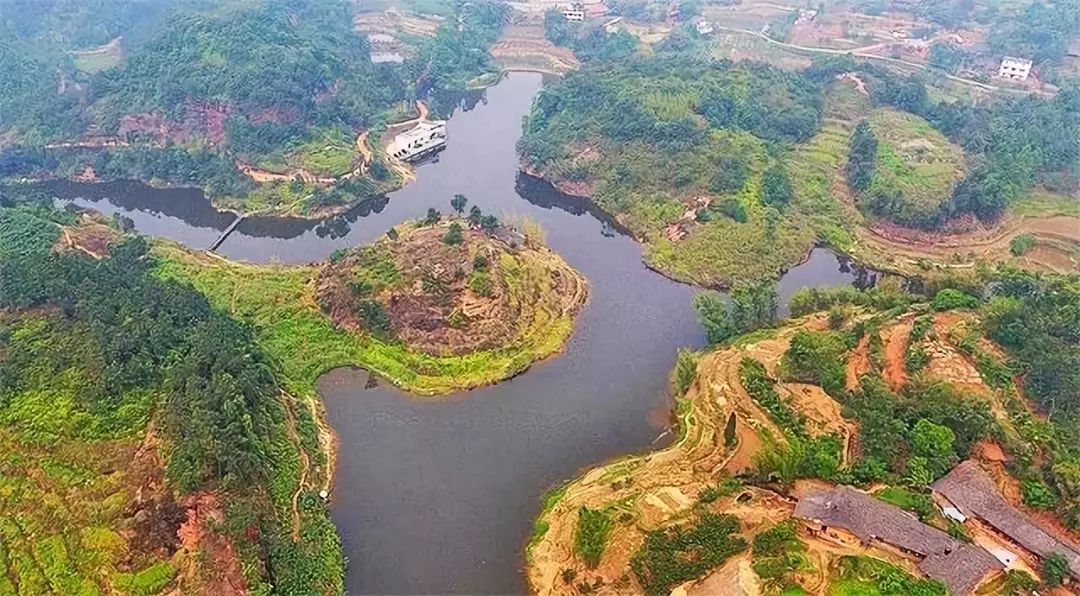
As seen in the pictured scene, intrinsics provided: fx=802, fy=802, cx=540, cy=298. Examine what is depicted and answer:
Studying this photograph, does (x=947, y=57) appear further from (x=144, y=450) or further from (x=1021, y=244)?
(x=144, y=450)

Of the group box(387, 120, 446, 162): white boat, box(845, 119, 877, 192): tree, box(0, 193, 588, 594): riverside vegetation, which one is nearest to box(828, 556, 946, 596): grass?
box(0, 193, 588, 594): riverside vegetation

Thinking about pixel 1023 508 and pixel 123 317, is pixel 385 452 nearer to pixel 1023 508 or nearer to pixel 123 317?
pixel 123 317

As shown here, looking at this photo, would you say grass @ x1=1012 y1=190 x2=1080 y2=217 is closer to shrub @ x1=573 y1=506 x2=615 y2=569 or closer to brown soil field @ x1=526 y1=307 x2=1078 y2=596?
brown soil field @ x1=526 y1=307 x2=1078 y2=596

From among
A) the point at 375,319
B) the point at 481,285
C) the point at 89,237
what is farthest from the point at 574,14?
the point at 375,319

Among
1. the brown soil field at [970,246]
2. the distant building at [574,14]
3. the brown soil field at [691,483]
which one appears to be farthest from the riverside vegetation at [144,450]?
the distant building at [574,14]

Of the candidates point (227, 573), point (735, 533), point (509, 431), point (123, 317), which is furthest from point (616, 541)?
point (123, 317)

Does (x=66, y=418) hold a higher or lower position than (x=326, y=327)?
higher
